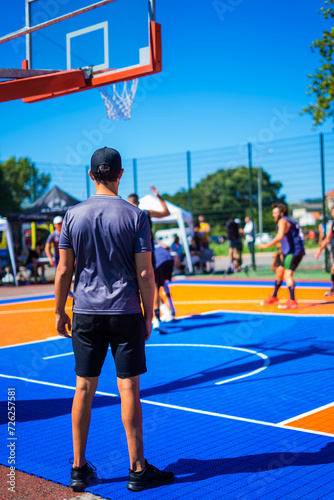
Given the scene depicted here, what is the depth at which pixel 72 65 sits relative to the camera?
277 inches

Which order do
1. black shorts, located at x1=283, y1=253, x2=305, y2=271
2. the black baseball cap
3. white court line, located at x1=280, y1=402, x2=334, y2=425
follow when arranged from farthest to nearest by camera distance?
black shorts, located at x1=283, y1=253, x2=305, y2=271, white court line, located at x1=280, y1=402, x2=334, y2=425, the black baseball cap

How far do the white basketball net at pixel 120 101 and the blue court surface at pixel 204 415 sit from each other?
3.41 meters

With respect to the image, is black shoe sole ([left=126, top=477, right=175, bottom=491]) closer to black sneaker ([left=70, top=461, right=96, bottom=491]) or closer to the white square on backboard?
black sneaker ([left=70, top=461, right=96, bottom=491])

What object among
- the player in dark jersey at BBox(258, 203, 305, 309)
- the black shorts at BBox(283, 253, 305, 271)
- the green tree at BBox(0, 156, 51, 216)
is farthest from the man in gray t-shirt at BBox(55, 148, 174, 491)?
the green tree at BBox(0, 156, 51, 216)

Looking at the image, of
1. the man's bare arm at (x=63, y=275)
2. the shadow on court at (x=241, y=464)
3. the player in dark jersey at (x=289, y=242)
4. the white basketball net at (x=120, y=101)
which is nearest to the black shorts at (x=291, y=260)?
the player in dark jersey at (x=289, y=242)

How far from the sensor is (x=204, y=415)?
497 cm

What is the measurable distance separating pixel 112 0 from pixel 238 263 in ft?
49.4

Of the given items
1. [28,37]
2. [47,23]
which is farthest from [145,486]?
[28,37]

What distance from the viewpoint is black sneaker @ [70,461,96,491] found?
3.46 meters

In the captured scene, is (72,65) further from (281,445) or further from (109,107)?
(281,445)

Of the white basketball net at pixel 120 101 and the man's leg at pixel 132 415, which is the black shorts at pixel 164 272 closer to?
the white basketball net at pixel 120 101

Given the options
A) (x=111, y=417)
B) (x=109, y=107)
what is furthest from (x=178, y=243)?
(x=111, y=417)

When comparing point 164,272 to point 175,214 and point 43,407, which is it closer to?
point 43,407

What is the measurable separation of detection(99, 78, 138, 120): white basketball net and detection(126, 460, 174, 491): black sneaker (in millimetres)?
5757
